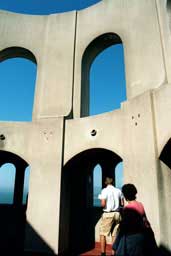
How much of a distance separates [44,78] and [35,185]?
4.51 meters

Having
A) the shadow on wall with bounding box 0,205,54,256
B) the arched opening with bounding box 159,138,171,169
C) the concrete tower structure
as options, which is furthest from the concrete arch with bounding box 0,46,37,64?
the arched opening with bounding box 159,138,171,169

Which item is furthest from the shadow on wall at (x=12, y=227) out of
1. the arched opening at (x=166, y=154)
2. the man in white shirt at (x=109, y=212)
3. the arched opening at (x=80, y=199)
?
the arched opening at (x=166, y=154)

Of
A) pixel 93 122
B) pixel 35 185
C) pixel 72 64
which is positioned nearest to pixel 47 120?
pixel 93 122

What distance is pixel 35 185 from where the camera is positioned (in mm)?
7695

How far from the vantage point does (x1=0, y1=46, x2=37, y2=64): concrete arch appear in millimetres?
10727

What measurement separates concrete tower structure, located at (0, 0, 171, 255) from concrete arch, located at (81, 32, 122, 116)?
4 cm

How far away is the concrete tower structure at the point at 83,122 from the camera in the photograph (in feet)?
19.7

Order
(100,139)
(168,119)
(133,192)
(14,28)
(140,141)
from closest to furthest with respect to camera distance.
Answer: (133,192), (168,119), (140,141), (100,139), (14,28)

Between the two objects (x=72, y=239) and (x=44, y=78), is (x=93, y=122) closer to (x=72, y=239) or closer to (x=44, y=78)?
(x=44, y=78)

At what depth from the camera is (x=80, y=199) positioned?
9.29 metres

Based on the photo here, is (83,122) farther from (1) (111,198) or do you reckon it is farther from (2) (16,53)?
(2) (16,53)

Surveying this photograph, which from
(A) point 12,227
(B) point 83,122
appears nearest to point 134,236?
(B) point 83,122

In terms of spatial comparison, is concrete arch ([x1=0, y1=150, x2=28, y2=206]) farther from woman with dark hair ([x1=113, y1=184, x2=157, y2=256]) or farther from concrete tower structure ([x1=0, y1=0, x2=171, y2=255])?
woman with dark hair ([x1=113, y1=184, x2=157, y2=256])

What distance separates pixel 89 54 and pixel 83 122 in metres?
3.71
